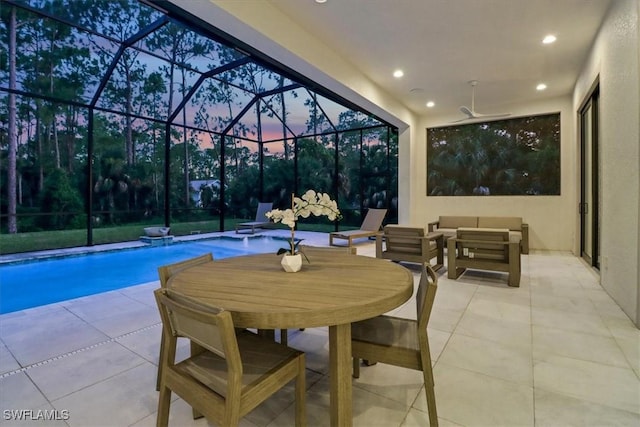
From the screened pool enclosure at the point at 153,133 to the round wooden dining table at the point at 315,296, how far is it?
3100 mm

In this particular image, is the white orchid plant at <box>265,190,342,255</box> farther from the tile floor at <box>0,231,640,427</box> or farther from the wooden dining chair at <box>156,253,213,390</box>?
the tile floor at <box>0,231,640,427</box>

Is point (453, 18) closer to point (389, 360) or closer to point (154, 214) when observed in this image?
point (389, 360)

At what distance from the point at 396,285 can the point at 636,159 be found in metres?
2.85

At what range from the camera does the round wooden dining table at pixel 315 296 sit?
123 centimetres

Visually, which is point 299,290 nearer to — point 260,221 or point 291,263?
point 291,263

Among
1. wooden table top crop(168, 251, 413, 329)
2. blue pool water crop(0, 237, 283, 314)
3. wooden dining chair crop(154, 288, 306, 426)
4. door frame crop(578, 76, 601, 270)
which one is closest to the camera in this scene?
wooden dining chair crop(154, 288, 306, 426)

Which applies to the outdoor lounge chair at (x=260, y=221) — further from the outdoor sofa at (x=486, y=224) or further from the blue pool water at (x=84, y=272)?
the outdoor sofa at (x=486, y=224)

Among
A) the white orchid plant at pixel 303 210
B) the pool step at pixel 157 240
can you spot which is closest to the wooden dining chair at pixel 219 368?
the white orchid plant at pixel 303 210

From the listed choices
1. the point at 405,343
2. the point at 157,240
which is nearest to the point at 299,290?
the point at 405,343

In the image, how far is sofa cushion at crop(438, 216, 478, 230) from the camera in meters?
6.74

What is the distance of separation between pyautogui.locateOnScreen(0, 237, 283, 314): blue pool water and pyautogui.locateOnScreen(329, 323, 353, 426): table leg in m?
3.85

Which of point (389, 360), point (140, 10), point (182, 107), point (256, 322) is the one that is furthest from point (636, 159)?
point (182, 107)

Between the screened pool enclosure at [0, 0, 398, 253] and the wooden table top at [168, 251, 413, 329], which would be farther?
the screened pool enclosure at [0, 0, 398, 253]

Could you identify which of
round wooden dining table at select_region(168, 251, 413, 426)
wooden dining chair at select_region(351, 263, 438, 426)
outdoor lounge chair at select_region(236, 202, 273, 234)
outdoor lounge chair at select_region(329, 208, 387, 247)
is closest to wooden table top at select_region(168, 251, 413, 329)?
round wooden dining table at select_region(168, 251, 413, 426)
